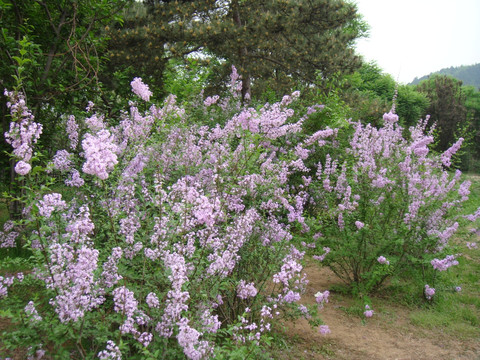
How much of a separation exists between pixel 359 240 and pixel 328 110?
3.54 metres

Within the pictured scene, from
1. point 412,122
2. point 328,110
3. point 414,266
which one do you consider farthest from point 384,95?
point 414,266

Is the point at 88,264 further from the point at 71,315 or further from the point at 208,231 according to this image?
the point at 208,231

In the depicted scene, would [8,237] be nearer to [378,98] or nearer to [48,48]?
[48,48]

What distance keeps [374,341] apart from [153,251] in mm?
2735

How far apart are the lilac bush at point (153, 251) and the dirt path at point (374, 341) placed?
485mm

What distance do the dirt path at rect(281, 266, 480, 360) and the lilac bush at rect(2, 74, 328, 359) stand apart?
485 millimetres

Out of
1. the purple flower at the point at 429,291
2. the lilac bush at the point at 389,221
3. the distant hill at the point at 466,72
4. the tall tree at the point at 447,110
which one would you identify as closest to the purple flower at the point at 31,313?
the lilac bush at the point at 389,221

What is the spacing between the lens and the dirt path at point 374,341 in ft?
11.9

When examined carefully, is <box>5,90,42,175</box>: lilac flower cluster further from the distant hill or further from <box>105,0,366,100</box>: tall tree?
the distant hill

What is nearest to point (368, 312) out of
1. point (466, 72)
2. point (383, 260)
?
point (383, 260)

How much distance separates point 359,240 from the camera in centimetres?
461

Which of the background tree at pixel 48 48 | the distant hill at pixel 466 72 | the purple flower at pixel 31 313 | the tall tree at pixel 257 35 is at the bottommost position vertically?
the purple flower at pixel 31 313

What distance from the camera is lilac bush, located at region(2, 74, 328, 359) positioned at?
6.64 ft

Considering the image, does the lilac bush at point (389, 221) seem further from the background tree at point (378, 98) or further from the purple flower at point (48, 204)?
the purple flower at point (48, 204)
